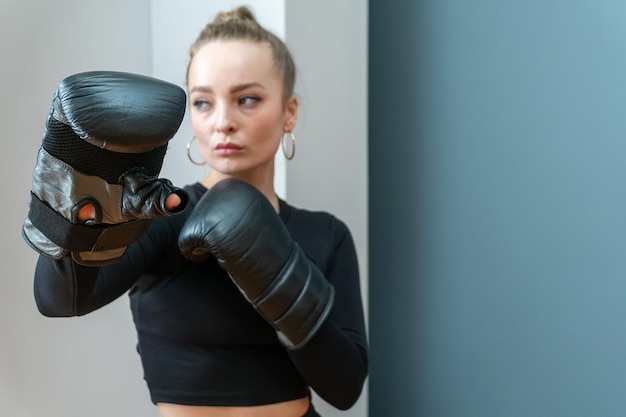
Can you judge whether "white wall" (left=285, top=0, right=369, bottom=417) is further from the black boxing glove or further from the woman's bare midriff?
the black boxing glove

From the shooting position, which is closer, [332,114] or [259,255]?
[259,255]

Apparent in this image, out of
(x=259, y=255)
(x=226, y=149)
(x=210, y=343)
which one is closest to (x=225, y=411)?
(x=210, y=343)

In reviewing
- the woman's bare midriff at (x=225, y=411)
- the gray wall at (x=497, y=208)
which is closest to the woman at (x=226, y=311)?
the woman's bare midriff at (x=225, y=411)

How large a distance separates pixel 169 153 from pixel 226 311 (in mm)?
A: 588

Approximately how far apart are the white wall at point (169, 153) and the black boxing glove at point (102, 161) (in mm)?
591

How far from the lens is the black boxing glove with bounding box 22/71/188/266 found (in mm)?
637

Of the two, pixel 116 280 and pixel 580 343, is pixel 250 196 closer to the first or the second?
pixel 116 280

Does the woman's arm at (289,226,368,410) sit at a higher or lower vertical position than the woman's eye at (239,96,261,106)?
lower

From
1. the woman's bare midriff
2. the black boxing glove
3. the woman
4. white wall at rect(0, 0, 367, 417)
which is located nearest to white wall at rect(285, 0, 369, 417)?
white wall at rect(0, 0, 367, 417)

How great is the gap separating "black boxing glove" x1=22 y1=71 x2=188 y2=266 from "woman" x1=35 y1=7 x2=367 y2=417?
262 millimetres

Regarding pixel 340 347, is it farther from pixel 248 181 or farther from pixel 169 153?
pixel 169 153

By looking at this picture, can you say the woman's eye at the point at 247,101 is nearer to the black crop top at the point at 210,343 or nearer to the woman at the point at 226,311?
the woman at the point at 226,311

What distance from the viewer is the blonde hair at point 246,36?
1.10 meters

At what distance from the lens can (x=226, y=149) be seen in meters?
1.06
